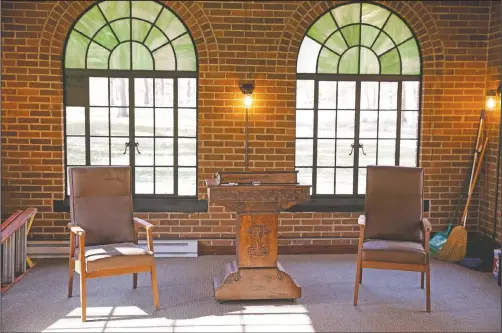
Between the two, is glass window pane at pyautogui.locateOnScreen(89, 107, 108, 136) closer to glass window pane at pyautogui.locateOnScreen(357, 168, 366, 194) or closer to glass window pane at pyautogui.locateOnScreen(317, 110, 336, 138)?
glass window pane at pyautogui.locateOnScreen(317, 110, 336, 138)


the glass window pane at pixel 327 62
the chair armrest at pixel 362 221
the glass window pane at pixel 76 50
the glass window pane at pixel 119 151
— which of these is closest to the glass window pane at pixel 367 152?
the glass window pane at pixel 327 62

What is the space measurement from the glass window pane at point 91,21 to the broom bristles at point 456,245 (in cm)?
A: 438

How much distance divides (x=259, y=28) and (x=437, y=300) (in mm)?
3362

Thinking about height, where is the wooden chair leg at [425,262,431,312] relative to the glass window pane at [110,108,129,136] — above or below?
below

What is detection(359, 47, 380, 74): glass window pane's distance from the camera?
23.3 feet

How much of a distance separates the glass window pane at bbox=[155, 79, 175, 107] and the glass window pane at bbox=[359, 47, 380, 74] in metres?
2.12

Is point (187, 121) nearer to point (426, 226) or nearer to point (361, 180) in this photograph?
point (361, 180)

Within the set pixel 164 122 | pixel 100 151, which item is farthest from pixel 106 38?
pixel 100 151

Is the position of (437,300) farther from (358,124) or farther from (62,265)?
(62,265)

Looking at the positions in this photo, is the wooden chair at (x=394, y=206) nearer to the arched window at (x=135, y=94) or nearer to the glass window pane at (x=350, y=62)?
the glass window pane at (x=350, y=62)

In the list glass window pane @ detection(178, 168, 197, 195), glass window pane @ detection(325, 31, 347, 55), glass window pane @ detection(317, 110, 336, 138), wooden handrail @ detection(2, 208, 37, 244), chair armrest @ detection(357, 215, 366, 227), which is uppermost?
glass window pane @ detection(325, 31, 347, 55)

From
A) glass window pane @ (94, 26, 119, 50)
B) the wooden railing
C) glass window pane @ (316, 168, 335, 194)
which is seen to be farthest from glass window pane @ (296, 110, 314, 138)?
the wooden railing

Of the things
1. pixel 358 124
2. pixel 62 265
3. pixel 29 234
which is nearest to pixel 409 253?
pixel 358 124

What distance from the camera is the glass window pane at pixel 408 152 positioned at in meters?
7.28
